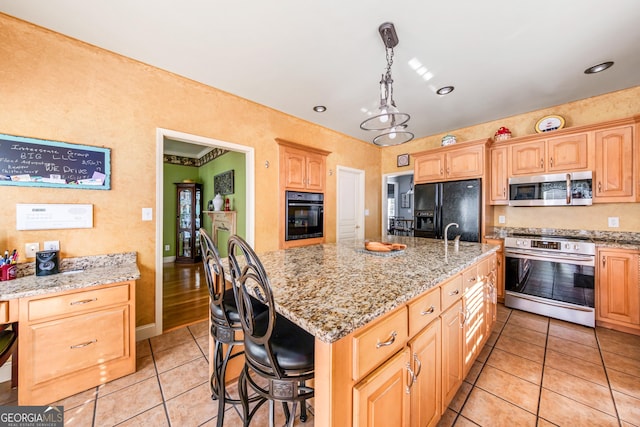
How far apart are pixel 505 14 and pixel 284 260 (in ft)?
7.71

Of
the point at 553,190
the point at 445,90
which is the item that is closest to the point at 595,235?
the point at 553,190

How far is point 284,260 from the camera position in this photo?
1657 mm

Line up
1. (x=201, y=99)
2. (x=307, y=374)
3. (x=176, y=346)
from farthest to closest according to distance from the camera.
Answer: (x=201, y=99), (x=176, y=346), (x=307, y=374)

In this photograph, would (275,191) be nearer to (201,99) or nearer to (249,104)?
(249,104)

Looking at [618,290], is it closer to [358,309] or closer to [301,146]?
[358,309]

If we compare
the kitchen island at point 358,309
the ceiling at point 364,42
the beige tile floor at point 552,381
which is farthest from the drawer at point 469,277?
the ceiling at point 364,42

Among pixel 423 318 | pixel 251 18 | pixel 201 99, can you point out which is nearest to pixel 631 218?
pixel 423 318

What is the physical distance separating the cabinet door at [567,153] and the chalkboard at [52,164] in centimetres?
485

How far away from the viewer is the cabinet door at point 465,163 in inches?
131

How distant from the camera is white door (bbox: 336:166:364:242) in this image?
170 inches

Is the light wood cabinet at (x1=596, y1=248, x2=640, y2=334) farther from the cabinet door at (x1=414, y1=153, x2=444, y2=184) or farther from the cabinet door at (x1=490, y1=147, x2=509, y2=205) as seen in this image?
the cabinet door at (x1=414, y1=153, x2=444, y2=184)

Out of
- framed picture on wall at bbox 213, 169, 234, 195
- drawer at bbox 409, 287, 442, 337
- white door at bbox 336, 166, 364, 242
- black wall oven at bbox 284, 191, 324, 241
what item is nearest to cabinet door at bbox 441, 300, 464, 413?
drawer at bbox 409, 287, 442, 337

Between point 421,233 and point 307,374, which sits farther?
point 421,233

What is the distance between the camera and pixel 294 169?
350 cm
